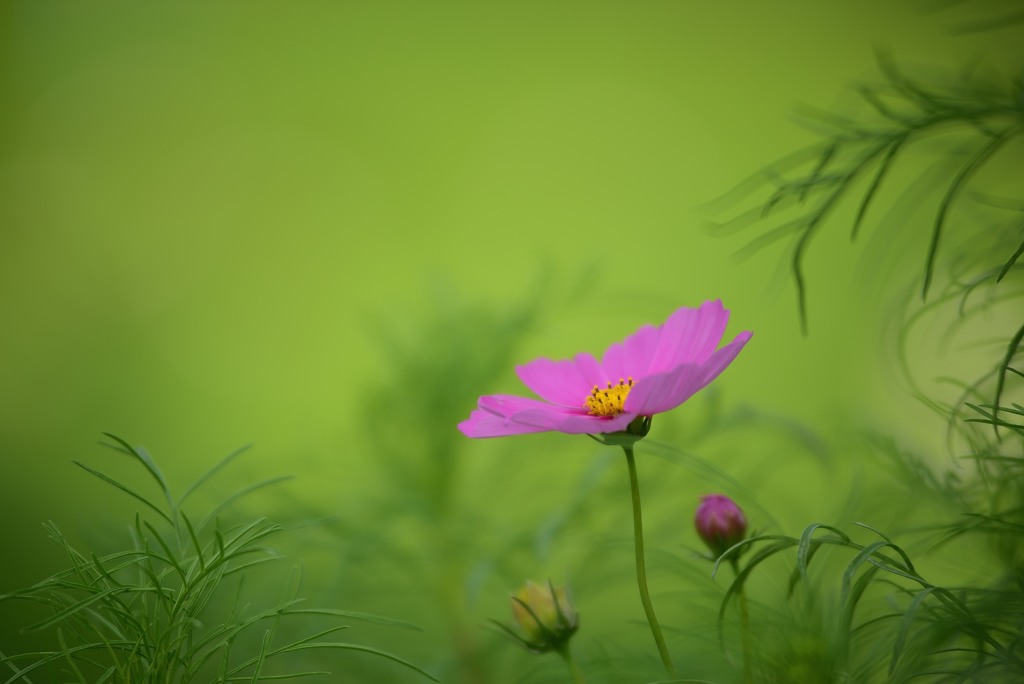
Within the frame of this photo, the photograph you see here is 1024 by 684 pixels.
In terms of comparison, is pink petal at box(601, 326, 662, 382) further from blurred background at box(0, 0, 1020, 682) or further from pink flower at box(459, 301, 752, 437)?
blurred background at box(0, 0, 1020, 682)

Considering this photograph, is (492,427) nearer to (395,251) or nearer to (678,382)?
(678,382)

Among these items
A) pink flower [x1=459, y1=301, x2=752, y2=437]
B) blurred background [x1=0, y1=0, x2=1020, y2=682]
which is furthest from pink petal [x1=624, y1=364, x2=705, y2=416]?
blurred background [x1=0, y1=0, x2=1020, y2=682]

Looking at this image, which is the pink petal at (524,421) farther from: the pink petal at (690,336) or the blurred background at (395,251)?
the blurred background at (395,251)

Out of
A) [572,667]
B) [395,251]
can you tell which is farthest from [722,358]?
[395,251]

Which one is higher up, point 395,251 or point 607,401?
point 395,251

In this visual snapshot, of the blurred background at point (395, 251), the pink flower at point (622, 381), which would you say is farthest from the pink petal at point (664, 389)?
the blurred background at point (395, 251)
